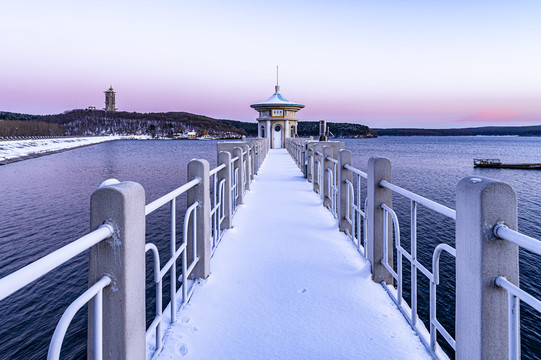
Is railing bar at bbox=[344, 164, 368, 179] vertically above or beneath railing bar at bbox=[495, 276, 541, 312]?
above

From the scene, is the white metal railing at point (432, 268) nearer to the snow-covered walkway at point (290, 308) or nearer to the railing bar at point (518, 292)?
the railing bar at point (518, 292)

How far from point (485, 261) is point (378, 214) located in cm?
194

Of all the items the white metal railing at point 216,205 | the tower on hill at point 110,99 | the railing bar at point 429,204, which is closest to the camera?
the railing bar at point 429,204

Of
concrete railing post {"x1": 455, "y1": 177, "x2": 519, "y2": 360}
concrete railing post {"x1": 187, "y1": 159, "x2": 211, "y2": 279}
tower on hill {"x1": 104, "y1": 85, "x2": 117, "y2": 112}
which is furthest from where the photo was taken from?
tower on hill {"x1": 104, "y1": 85, "x2": 117, "y2": 112}

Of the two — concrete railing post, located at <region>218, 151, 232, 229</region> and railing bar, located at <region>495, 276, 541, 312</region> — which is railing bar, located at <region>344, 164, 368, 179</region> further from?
railing bar, located at <region>495, 276, 541, 312</region>

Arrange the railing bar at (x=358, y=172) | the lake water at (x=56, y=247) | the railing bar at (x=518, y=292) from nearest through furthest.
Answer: the railing bar at (x=518, y=292)
the railing bar at (x=358, y=172)
the lake water at (x=56, y=247)

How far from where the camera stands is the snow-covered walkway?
2.55 meters

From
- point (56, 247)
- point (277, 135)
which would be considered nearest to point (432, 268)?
point (56, 247)

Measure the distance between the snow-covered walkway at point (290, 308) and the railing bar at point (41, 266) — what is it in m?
1.40

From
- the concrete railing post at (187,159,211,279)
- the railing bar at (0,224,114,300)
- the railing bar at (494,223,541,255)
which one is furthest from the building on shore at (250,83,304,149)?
the railing bar at (0,224,114,300)

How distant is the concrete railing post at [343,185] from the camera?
5.34 meters

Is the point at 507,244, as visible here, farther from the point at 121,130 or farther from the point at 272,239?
the point at 121,130

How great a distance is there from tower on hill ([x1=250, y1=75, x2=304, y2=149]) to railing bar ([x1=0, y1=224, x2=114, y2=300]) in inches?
1309

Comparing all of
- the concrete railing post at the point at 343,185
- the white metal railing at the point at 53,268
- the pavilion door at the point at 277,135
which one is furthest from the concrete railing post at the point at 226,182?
the pavilion door at the point at 277,135
